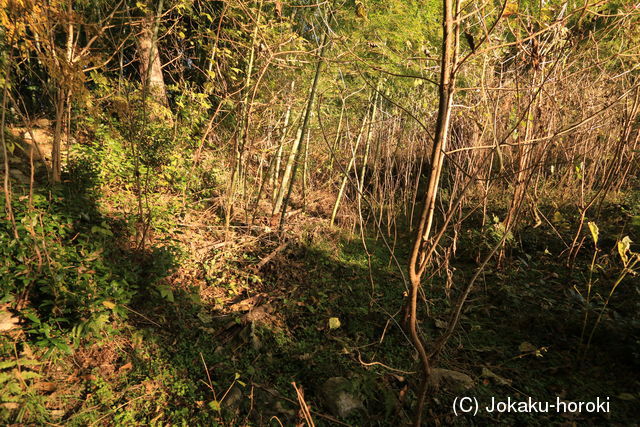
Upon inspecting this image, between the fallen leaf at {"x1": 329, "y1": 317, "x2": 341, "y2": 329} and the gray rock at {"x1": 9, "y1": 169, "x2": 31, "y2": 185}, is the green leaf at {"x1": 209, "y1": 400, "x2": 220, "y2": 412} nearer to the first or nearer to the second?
the fallen leaf at {"x1": 329, "y1": 317, "x2": 341, "y2": 329}

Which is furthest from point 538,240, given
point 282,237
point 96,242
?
point 96,242

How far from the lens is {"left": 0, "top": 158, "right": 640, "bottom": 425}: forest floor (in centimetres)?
180

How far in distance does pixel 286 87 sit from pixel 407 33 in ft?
6.43

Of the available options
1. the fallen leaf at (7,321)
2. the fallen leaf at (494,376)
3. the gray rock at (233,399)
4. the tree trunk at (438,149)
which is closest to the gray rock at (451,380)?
the fallen leaf at (494,376)

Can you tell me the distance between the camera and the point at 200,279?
9.89ft

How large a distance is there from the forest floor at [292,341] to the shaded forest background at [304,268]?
0.02 m

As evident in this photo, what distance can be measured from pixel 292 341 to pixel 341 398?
670mm

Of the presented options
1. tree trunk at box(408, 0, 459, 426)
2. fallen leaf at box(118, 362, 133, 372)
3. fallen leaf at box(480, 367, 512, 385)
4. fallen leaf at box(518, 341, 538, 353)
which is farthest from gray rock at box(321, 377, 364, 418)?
fallen leaf at box(518, 341, 538, 353)

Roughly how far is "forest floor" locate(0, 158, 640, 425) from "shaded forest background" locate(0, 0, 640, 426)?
16 mm

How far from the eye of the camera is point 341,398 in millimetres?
1995

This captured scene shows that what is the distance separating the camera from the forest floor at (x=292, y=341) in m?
1.80

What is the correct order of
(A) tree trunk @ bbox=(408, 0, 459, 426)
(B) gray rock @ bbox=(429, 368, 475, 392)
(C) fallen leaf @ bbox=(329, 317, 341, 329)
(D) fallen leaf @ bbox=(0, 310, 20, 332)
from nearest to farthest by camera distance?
(A) tree trunk @ bbox=(408, 0, 459, 426), (D) fallen leaf @ bbox=(0, 310, 20, 332), (B) gray rock @ bbox=(429, 368, 475, 392), (C) fallen leaf @ bbox=(329, 317, 341, 329)

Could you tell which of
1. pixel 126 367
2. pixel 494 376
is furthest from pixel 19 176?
pixel 494 376

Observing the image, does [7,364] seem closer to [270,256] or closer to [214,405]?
[214,405]
